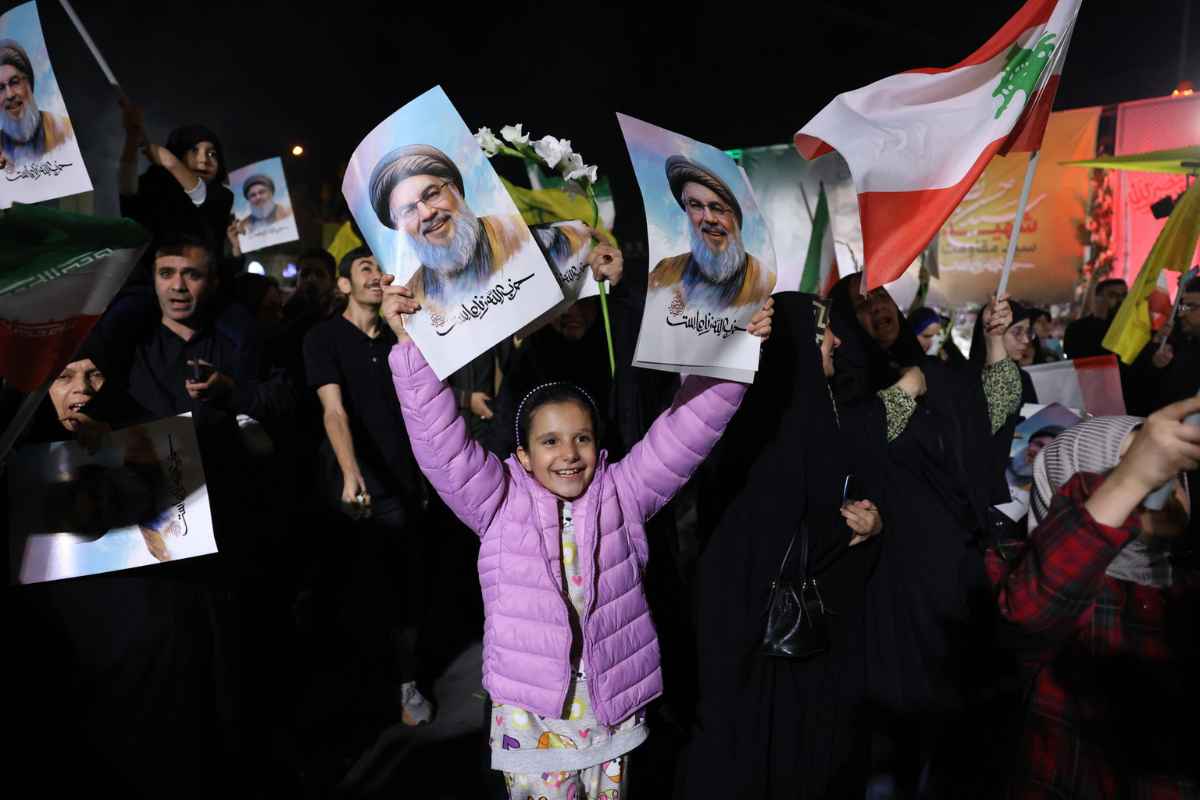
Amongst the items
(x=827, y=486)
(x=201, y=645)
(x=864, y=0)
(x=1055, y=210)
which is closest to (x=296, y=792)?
(x=201, y=645)

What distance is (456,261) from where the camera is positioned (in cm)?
222

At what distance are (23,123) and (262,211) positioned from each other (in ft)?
13.0

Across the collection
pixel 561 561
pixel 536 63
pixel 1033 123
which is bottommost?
pixel 561 561

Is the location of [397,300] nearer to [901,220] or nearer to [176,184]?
[901,220]

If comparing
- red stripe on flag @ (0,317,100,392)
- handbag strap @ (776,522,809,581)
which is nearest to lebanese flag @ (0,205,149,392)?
red stripe on flag @ (0,317,100,392)

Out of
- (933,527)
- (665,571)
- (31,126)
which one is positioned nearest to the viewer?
(31,126)

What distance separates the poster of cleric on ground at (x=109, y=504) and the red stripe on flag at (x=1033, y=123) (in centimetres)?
274

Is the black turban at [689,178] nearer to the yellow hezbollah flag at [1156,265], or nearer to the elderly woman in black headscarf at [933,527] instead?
the elderly woman in black headscarf at [933,527]

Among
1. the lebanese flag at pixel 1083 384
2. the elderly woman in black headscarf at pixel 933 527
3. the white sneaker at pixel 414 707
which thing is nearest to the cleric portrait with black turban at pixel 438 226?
the elderly woman in black headscarf at pixel 933 527

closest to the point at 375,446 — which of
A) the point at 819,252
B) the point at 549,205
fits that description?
the point at 549,205

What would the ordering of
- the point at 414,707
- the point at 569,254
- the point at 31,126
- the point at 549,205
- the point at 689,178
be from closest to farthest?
the point at 689,178
the point at 569,254
the point at 31,126
the point at 549,205
the point at 414,707

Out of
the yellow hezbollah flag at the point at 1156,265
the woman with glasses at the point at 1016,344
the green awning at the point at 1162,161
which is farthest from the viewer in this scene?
the green awning at the point at 1162,161

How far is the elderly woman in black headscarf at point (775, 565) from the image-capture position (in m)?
2.91

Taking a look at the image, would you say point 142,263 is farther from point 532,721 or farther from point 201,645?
point 532,721
